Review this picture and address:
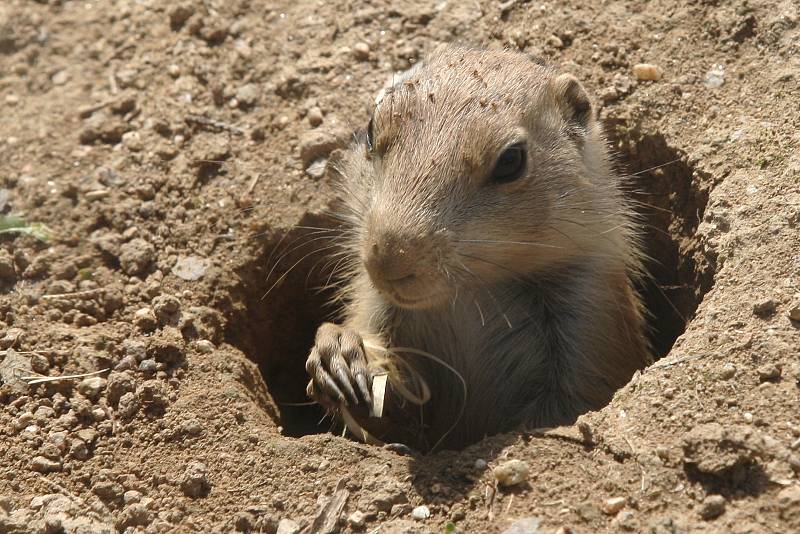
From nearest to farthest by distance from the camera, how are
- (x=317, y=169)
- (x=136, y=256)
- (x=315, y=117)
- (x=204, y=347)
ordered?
(x=204, y=347), (x=136, y=256), (x=317, y=169), (x=315, y=117)

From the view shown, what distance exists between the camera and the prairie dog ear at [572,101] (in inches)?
230

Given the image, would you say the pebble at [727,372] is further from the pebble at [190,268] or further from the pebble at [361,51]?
the pebble at [361,51]

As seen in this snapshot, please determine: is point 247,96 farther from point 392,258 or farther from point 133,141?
point 392,258

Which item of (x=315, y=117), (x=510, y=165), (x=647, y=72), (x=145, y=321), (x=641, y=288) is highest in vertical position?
(x=647, y=72)

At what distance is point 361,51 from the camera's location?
707 centimetres

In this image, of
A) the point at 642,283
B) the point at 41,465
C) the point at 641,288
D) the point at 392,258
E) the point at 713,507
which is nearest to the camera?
the point at 713,507

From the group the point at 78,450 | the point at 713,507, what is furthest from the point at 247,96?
the point at 713,507

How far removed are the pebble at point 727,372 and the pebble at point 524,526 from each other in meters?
1.10

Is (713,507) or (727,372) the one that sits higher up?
(727,372)

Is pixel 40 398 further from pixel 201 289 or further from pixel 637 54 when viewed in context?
pixel 637 54

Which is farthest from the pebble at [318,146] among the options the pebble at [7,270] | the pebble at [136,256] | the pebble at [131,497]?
the pebble at [131,497]

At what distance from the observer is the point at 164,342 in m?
5.68

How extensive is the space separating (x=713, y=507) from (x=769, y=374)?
75cm

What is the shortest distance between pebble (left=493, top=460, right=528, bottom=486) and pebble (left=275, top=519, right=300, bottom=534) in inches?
37.1
